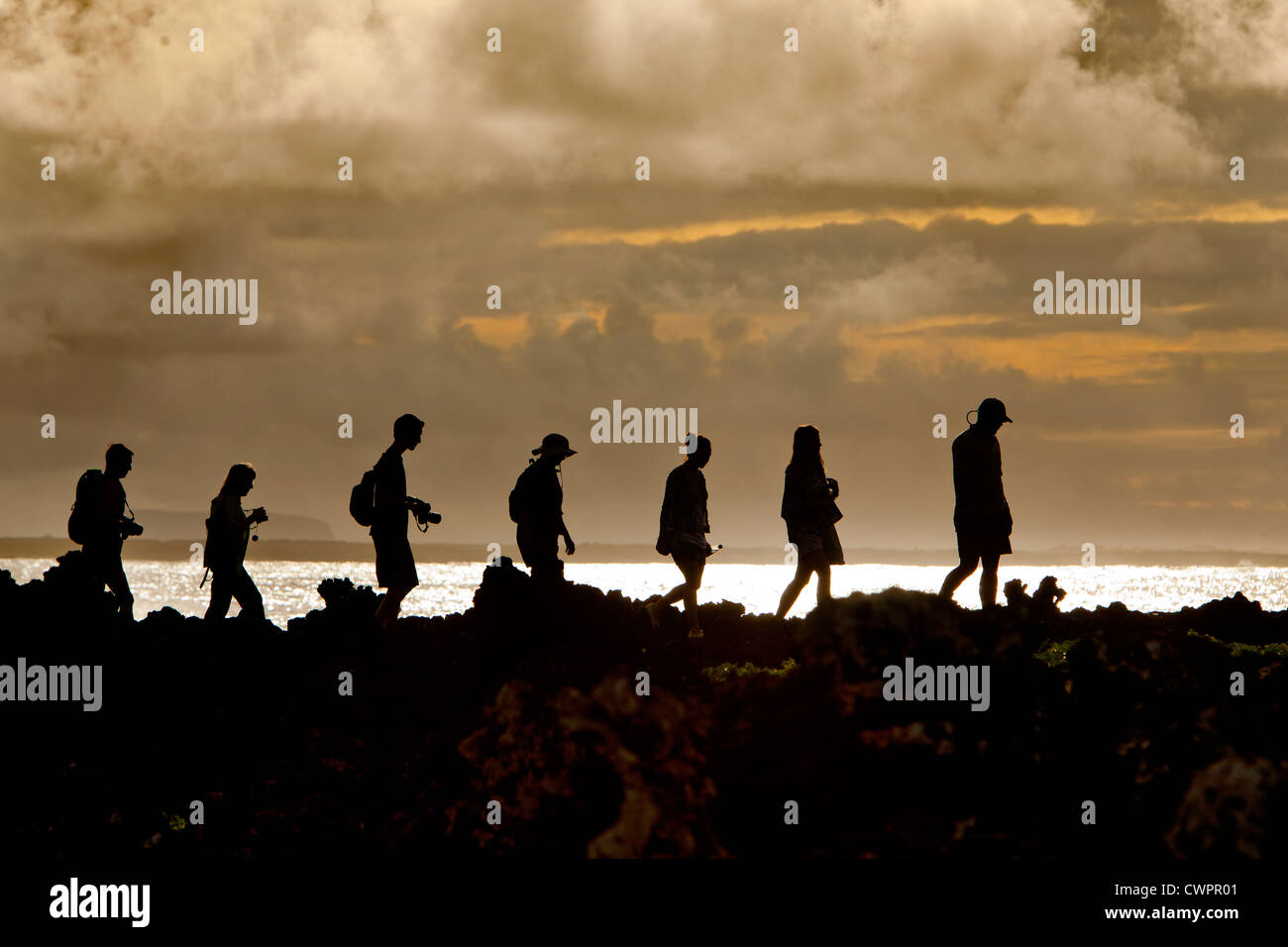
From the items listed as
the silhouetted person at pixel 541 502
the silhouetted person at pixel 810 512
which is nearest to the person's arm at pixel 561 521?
the silhouetted person at pixel 541 502

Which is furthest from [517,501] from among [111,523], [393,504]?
[111,523]

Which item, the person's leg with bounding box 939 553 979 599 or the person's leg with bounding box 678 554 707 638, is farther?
the person's leg with bounding box 678 554 707 638

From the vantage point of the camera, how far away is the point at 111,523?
14.4 metres

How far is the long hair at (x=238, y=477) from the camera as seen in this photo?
47.2ft

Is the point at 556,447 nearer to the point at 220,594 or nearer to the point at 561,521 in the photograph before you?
the point at 561,521

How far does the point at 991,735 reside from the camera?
343 inches

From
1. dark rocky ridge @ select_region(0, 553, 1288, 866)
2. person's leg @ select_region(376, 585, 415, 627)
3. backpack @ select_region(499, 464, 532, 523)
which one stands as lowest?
dark rocky ridge @ select_region(0, 553, 1288, 866)

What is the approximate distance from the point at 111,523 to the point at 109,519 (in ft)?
0.19

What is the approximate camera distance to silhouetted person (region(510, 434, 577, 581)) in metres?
13.6

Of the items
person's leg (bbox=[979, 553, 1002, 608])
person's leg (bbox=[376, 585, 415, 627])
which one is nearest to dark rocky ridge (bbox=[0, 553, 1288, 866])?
person's leg (bbox=[376, 585, 415, 627])

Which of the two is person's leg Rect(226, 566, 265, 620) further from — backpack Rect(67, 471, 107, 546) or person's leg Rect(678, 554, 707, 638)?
person's leg Rect(678, 554, 707, 638)

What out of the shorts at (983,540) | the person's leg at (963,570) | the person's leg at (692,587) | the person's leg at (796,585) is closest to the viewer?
the person's leg at (963,570)

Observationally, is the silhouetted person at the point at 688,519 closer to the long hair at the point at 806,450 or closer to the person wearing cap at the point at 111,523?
the long hair at the point at 806,450
